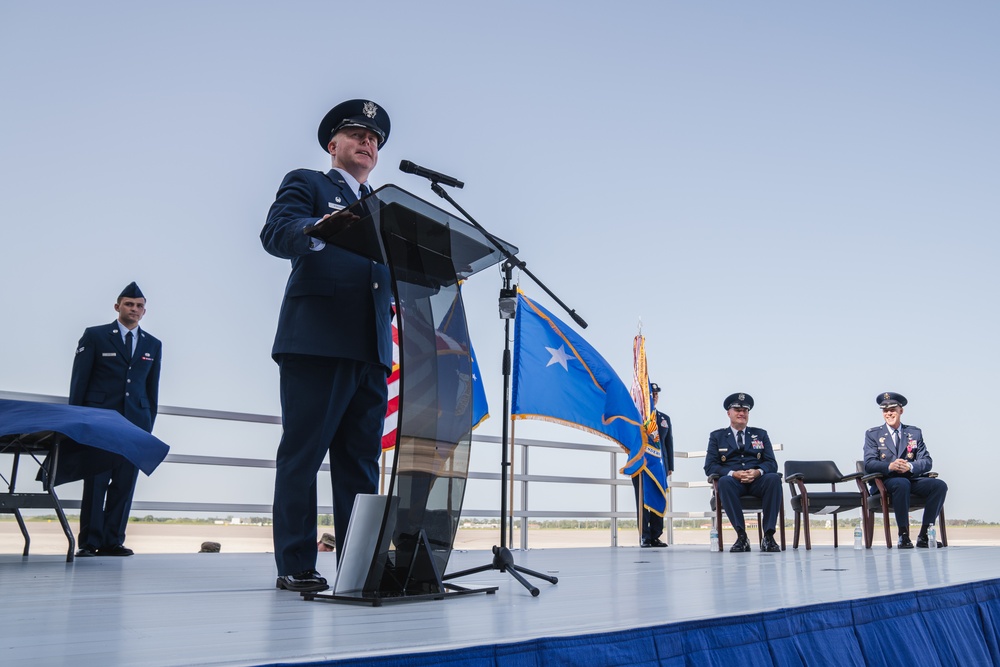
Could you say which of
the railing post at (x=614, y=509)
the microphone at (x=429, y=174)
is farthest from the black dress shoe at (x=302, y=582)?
the railing post at (x=614, y=509)

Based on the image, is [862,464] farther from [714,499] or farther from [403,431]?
[403,431]

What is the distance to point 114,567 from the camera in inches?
131

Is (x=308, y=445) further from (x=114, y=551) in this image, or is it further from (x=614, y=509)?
(x=614, y=509)

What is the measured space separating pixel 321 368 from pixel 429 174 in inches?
24.2

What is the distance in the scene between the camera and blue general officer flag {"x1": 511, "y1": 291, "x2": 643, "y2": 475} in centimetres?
587

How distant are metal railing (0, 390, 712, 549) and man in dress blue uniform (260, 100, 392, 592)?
137 centimetres

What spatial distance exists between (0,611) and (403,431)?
916 millimetres

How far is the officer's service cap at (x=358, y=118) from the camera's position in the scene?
2.35 meters

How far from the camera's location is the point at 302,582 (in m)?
2.19

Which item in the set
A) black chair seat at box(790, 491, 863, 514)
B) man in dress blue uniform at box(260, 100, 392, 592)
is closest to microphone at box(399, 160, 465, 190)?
man in dress blue uniform at box(260, 100, 392, 592)

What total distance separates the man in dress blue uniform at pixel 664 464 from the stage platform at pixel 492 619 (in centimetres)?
443

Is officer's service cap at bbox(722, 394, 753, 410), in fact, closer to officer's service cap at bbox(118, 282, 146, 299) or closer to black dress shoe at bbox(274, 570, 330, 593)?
officer's service cap at bbox(118, 282, 146, 299)

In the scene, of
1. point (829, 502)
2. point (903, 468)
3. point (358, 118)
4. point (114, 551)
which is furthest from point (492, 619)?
point (903, 468)

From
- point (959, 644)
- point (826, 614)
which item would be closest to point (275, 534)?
point (826, 614)
